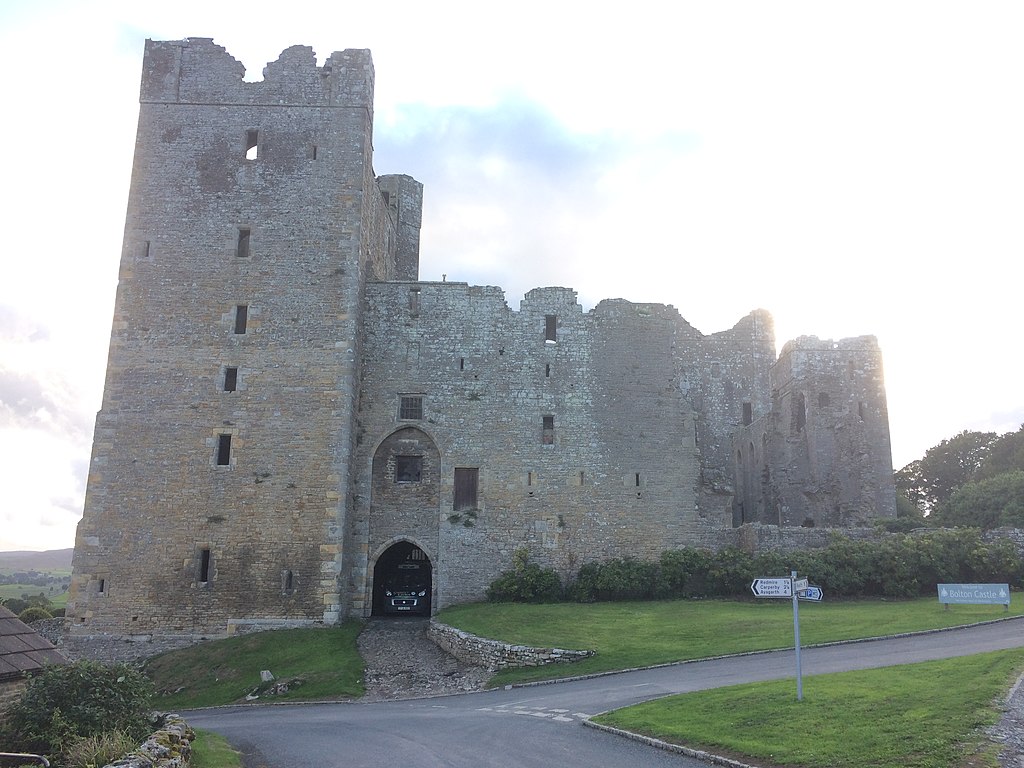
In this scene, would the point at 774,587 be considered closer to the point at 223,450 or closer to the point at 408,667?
the point at 408,667

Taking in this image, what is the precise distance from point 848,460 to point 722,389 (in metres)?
6.02

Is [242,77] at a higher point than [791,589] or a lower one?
higher

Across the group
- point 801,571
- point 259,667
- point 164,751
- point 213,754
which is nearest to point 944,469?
point 801,571

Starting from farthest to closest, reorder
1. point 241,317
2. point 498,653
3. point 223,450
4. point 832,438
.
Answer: point 832,438 < point 241,317 < point 223,450 < point 498,653

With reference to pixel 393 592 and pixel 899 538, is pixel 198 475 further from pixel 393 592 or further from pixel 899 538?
pixel 899 538

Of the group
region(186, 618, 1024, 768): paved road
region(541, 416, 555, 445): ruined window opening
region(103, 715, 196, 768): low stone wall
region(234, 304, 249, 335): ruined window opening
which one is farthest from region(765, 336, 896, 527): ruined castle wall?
region(103, 715, 196, 768): low stone wall

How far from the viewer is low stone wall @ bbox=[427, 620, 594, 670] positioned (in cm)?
2011

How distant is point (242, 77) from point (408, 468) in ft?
52.2

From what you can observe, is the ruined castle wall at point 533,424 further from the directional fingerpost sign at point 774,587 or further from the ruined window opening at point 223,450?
the directional fingerpost sign at point 774,587

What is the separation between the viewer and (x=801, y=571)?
2584 centimetres

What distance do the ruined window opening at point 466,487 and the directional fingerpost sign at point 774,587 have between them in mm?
15984

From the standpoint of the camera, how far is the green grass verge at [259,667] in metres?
20.9

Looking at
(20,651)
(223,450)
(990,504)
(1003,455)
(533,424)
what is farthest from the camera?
(1003,455)

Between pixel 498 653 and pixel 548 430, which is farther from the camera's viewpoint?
pixel 548 430
